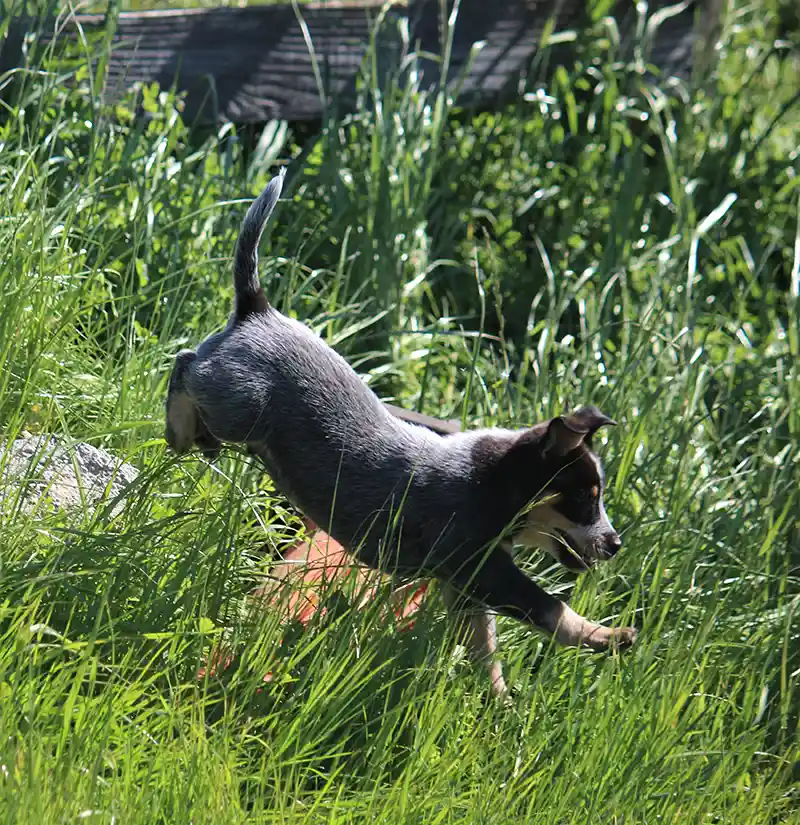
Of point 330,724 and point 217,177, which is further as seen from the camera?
point 217,177

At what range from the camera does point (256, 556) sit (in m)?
3.93

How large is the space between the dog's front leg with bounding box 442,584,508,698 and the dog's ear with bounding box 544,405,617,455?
1.58 ft

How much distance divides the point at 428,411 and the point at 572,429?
186cm

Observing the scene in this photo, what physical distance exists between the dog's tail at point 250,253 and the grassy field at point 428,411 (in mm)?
539

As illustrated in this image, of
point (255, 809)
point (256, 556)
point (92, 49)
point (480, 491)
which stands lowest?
point (256, 556)

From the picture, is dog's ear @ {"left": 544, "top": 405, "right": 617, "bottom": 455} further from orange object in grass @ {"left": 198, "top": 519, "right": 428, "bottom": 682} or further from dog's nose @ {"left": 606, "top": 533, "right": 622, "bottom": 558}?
orange object in grass @ {"left": 198, "top": 519, "right": 428, "bottom": 682}

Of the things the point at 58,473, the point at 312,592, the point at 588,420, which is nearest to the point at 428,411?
the point at 312,592

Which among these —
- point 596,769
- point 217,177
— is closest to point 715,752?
point 596,769

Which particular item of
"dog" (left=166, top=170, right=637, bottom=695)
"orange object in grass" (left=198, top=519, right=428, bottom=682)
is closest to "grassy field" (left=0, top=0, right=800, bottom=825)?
"orange object in grass" (left=198, top=519, right=428, bottom=682)

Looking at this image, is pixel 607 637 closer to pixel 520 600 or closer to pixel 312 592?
pixel 520 600

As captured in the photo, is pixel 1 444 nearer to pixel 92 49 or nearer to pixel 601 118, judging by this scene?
pixel 92 49

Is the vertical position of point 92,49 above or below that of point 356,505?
above

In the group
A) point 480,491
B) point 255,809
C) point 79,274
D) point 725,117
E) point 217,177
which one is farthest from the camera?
point 725,117

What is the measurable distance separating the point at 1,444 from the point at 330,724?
132cm
